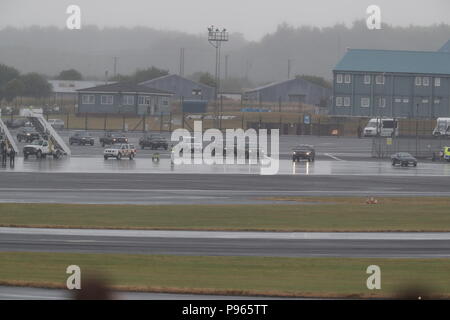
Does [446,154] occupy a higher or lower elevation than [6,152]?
lower

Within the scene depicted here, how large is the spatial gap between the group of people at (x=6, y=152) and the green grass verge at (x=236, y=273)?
40106 millimetres

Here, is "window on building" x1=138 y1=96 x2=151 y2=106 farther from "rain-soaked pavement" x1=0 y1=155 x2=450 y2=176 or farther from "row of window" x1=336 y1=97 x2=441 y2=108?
"rain-soaked pavement" x1=0 y1=155 x2=450 y2=176


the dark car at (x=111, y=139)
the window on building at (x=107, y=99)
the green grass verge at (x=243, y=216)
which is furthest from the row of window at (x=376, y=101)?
the green grass verge at (x=243, y=216)

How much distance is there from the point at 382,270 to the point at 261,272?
3.48m

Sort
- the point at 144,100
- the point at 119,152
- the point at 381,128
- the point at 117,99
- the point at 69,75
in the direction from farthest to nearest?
the point at 69,75 < the point at 144,100 < the point at 117,99 < the point at 381,128 < the point at 119,152

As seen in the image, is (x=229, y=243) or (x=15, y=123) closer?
(x=229, y=243)

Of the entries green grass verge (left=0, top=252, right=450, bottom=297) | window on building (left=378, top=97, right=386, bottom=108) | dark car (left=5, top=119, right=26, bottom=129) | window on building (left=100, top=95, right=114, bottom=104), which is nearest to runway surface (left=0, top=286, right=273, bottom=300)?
green grass verge (left=0, top=252, right=450, bottom=297)

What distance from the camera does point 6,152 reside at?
66875 millimetres

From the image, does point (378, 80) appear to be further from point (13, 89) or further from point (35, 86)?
point (13, 89)

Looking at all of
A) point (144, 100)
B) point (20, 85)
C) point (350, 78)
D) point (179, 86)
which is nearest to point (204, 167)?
point (144, 100)

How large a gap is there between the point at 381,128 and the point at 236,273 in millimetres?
83222
